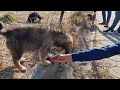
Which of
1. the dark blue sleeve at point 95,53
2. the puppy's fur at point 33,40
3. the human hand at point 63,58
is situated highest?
the dark blue sleeve at point 95,53

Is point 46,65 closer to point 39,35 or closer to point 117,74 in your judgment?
point 39,35

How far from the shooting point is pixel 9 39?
468cm

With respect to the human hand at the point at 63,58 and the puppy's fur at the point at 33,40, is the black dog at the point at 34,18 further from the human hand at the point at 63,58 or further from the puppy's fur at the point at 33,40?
the human hand at the point at 63,58

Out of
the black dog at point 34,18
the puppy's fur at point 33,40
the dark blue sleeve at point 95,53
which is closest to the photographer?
the dark blue sleeve at point 95,53

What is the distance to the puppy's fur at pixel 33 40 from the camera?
4.68 meters

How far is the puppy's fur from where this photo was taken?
184 inches

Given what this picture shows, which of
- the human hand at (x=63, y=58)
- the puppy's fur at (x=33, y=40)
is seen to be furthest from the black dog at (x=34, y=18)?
the human hand at (x=63, y=58)

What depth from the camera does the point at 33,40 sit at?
15.9ft

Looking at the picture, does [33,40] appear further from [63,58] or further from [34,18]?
[34,18]

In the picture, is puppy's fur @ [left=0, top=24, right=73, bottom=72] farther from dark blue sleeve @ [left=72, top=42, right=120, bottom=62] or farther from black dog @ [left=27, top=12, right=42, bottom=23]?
black dog @ [left=27, top=12, right=42, bottom=23]

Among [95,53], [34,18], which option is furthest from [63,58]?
[34,18]

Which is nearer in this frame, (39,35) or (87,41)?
(39,35)
